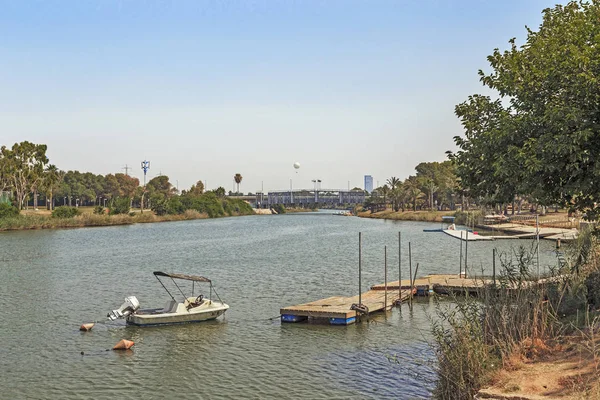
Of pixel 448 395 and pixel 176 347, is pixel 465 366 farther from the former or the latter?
pixel 176 347

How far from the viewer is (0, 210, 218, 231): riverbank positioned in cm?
10756

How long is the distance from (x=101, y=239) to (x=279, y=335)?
2724 inches

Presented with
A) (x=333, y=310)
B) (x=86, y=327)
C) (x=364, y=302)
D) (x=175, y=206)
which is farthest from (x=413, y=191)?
(x=86, y=327)

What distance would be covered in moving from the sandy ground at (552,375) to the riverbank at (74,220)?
106 meters

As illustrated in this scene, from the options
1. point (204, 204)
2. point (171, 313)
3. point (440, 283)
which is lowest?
point (171, 313)

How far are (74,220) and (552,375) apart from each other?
4585 inches

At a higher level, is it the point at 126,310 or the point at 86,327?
the point at 126,310

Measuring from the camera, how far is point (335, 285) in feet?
148

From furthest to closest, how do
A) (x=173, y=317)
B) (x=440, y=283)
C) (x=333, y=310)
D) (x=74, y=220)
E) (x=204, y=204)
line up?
(x=204, y=204)
(x=74, y=220)
(x=440, y=283)
(x=173, y=317)
(x=333, y=310)

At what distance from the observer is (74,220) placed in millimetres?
120375

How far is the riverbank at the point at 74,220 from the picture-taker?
353 ft

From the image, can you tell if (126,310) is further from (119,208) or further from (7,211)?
(119,208)

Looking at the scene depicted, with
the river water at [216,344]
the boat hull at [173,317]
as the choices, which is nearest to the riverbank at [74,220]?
the river water at [216,344]

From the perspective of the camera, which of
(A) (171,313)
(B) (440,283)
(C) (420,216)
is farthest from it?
(C) (420,216)
